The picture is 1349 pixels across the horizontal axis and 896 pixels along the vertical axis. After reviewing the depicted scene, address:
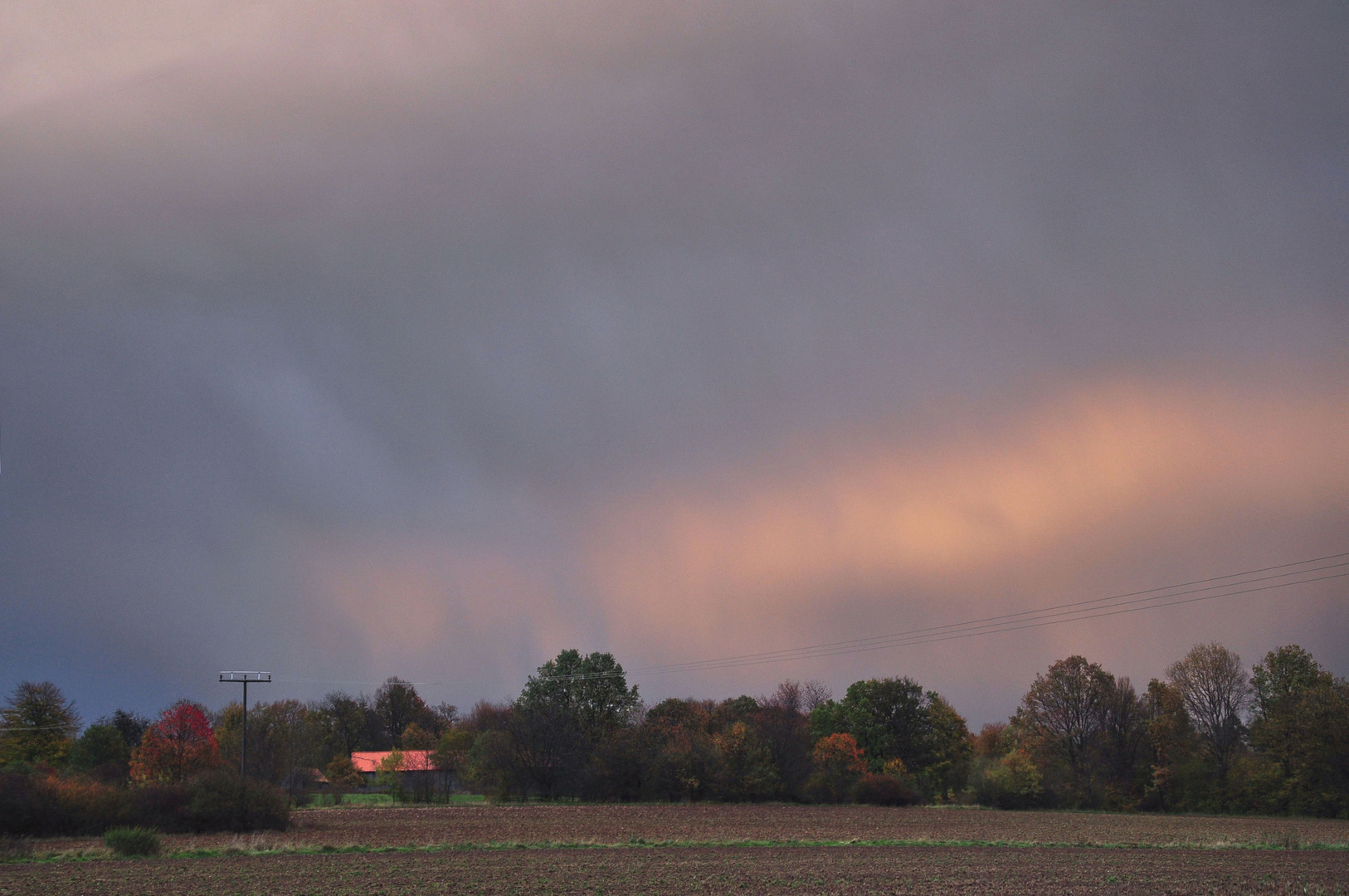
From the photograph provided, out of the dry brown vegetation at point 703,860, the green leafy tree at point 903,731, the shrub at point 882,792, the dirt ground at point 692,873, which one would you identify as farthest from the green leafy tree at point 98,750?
the green leafy tree at point 903,731

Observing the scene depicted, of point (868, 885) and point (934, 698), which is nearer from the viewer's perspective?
point (868, 885)

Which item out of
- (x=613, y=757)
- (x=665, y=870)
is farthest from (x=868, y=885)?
(x=613, y=757)

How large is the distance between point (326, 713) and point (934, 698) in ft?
280

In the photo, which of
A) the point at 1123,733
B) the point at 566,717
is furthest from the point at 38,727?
the point at 1123,733

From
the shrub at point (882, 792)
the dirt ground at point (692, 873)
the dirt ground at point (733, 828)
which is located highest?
the dirt ground at point (692, 873)

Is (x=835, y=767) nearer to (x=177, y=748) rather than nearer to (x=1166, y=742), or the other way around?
(x=1166, y=742)

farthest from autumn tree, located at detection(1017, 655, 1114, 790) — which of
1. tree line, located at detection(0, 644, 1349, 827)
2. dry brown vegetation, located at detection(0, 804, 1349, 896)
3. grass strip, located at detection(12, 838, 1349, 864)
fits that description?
grass strip, located at detection(12, 838, 1349, 864)

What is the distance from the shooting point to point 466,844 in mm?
38688

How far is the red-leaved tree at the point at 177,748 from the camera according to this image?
208 ft

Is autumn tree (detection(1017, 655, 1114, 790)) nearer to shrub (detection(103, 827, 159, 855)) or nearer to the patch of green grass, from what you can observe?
the patch of green grass

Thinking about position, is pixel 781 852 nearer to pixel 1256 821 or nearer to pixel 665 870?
pixel 665 870

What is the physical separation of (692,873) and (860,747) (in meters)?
77.4

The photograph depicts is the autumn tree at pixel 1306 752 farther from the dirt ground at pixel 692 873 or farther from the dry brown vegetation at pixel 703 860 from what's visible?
the dirt ground at pixel 692 873

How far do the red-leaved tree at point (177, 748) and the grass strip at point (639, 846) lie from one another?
28034 mm
